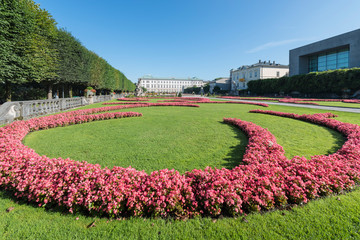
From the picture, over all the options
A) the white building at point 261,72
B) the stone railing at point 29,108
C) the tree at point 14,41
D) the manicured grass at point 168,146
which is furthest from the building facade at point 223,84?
the manicured grass at point 168,146

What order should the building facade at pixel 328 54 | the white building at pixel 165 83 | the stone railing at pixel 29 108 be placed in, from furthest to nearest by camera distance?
the white building at pixel 165 83, the building facade at pixel 328 54, the stone railing at pixel 29 108

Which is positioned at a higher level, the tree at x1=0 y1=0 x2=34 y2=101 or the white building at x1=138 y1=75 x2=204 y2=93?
the white building at x1=138 y1=75 x2=204 y2=93

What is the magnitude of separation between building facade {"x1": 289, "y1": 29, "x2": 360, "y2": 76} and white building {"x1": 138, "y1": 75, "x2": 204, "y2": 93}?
100007 mm

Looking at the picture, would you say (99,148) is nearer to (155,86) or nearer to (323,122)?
(323,122)

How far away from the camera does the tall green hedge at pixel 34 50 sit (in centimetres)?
1085

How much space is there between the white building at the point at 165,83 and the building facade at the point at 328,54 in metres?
100

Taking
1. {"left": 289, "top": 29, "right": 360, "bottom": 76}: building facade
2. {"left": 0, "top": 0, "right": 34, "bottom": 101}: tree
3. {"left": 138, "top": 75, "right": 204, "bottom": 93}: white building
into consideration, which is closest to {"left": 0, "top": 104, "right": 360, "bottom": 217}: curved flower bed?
{"left": 0, "top": 0, "right": 34, "bottom": 101}: tree

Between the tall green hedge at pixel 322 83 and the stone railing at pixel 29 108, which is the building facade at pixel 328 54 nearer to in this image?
the tall green hedge at pixel 322 83

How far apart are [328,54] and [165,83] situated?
383 ft

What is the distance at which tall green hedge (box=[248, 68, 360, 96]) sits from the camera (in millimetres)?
28906

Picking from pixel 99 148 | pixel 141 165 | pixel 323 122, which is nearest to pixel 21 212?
pixel 141 165

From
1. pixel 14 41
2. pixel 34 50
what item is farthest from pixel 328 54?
pixel 14 41

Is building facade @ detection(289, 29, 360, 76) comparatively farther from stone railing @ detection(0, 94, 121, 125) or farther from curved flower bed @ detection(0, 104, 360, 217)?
stone railing @ detection(0, 94, 121, 125)

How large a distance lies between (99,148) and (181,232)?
3626 mm
